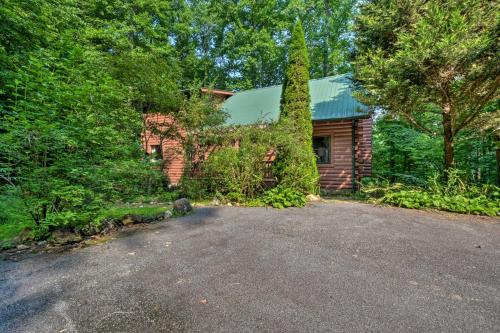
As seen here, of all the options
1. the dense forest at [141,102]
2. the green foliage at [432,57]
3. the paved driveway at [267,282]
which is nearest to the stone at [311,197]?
the dense forest at [141,102]

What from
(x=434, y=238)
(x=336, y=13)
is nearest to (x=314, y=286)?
(x=434, y=238)

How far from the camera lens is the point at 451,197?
18.0 feet

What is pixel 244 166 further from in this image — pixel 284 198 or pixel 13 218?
pixel 13 218

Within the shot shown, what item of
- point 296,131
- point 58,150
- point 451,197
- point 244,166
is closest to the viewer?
point 58,150

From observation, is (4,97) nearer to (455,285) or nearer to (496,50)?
(455,285)

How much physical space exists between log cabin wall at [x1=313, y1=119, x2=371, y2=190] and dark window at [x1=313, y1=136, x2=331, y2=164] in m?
0.16

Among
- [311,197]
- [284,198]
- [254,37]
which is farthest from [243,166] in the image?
[254,37]

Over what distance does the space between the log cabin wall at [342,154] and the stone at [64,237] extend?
8372 millimetres

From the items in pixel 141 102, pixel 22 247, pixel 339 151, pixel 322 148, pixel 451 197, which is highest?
pixel 141 102

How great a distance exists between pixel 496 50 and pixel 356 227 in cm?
470

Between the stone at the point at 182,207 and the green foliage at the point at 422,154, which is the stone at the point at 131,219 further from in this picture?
the green foliage at the point at 422,154

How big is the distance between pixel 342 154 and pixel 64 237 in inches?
355

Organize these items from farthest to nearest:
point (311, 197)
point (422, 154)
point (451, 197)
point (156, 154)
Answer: point (422, 154), point (156, 154), point (311, 197), point (451, 197)

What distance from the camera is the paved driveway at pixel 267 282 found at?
5.94 feet
